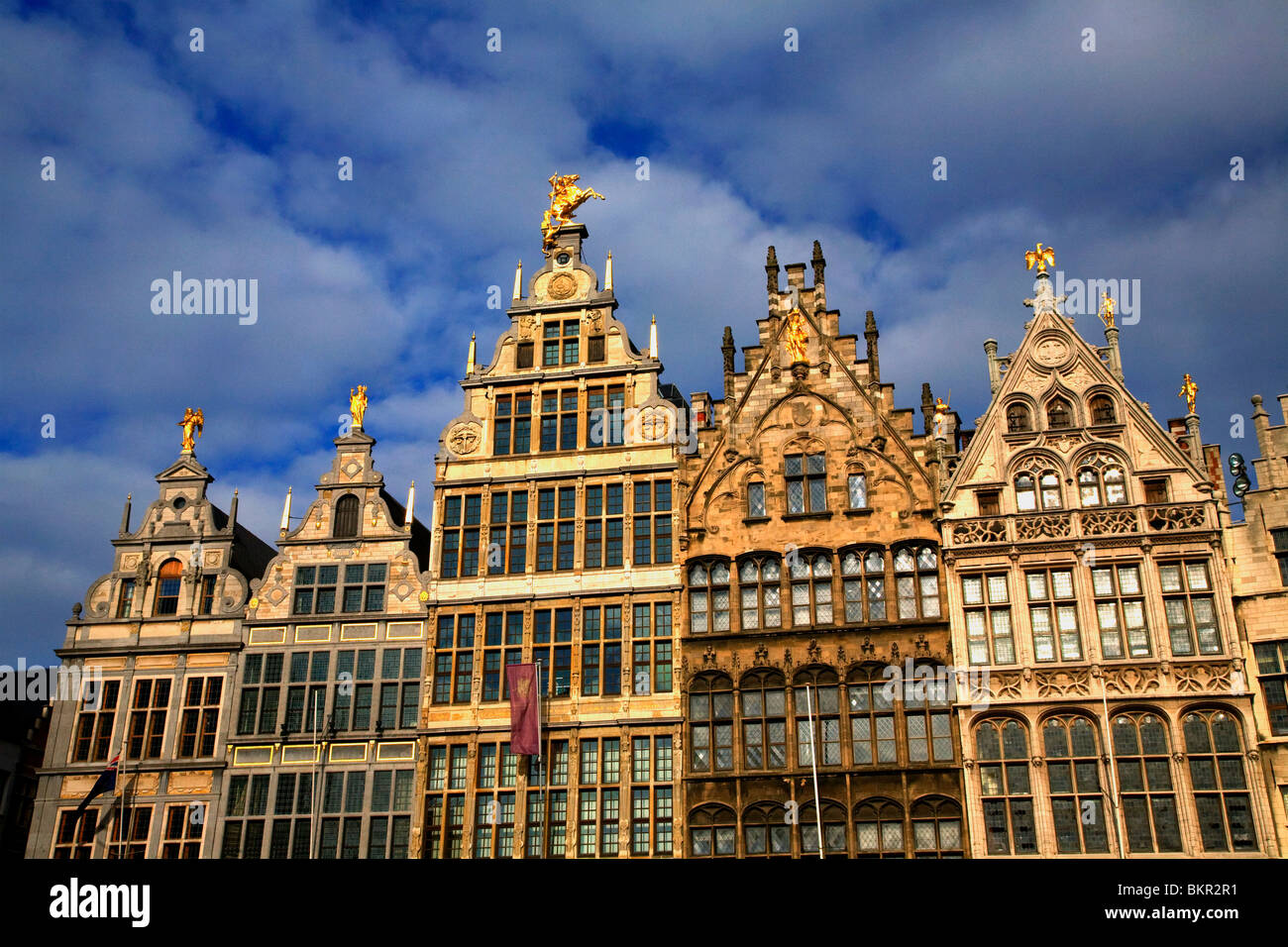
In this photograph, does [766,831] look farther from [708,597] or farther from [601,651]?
[601,651]

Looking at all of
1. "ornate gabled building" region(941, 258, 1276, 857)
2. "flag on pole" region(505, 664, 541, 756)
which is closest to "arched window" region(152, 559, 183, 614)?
"flag on pole" region(505, 664, 541, 756)

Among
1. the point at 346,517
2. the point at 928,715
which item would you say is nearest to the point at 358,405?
the point at 346,517

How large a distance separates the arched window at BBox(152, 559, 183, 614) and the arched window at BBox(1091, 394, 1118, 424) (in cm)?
2735

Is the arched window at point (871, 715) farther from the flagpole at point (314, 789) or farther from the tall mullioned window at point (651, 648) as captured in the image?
the flagpole at point (314, 789)

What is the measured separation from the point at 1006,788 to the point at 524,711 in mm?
12485

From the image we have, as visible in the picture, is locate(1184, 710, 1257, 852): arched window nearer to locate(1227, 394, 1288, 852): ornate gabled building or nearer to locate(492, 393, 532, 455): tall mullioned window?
locate(1227, 394, 1288, 852): ornate gabled building

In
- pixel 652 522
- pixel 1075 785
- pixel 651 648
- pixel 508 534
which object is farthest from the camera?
pixel 508 534

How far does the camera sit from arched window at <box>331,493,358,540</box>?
37.1 m

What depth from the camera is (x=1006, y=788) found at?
3006 centimetres

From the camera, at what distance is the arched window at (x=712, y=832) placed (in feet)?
102

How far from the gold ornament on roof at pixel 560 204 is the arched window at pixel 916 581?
608 inches

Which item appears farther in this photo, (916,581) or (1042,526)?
(916,581)
